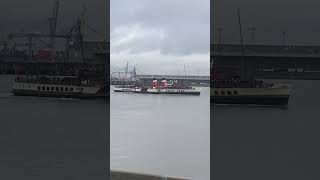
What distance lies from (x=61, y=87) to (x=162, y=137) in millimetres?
8808

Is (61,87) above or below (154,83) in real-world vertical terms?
above

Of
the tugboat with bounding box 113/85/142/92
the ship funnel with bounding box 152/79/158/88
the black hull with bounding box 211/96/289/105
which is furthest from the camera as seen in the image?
the ship funnel with bounding box 152/79/158/88

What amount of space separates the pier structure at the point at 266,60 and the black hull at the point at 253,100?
230mm

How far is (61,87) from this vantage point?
551 cm

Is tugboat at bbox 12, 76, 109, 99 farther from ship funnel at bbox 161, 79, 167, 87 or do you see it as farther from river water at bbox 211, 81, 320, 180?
ship funnel at bbox 161, 79, 167, 87

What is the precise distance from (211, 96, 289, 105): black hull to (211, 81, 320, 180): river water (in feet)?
0.22

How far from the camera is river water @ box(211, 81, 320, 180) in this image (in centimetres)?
454

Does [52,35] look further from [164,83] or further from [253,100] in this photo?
[164,83]

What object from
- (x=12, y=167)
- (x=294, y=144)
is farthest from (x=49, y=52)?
(x=294, y=144)

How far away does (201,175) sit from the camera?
25.0 ft

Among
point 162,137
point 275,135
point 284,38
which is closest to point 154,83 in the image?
point 162,137

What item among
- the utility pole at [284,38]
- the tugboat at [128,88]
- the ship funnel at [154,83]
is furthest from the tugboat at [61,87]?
the ship funnel at [154,83]

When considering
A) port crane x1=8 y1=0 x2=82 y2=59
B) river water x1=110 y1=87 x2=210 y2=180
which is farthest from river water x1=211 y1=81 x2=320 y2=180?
port crane x1=8 y1=0 x2=82 y2=59

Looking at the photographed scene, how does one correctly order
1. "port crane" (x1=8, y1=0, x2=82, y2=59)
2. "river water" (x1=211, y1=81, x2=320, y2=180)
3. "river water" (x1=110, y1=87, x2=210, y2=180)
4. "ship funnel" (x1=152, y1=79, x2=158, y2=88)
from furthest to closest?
"ship funnel" (x1=152, y1=79, x2=158, y2=88), "river water" (x1=110, y1=87, x2=210, y2=180), "port crane" (x1=8, y1=0, x2=82, y2=59), "river water" (x1=211, y1=81, x2=320, y2=180)
